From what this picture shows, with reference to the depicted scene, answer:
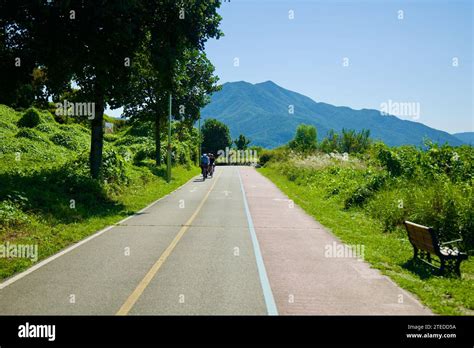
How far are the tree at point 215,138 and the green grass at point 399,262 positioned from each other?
95.0 m

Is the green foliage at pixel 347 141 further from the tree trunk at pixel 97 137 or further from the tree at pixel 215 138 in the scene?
the tree trunk at pixel 97 137

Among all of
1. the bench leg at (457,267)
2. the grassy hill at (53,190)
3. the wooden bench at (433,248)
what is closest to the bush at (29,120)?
the grassy hill at (53,190)

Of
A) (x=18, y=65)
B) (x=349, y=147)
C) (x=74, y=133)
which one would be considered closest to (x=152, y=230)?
(x=18, y=65)

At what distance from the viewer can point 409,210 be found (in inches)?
527

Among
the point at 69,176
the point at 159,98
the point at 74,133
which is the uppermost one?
the point at 159,98

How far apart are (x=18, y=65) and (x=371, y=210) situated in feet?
50.7

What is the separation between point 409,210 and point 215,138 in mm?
101735

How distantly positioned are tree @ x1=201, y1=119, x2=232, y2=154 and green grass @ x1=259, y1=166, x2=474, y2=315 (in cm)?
9501

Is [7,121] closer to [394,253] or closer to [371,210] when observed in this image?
[371,210]

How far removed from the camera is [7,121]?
27.8 meters

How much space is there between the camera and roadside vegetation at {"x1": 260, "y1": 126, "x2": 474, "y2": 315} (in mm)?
7707

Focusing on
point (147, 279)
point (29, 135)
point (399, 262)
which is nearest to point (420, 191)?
point (399, 262)

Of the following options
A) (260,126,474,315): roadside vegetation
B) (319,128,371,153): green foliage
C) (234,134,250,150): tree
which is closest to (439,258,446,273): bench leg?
(260,126,474,315): roadside vegetation

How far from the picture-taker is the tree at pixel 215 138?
11331 centimetres
